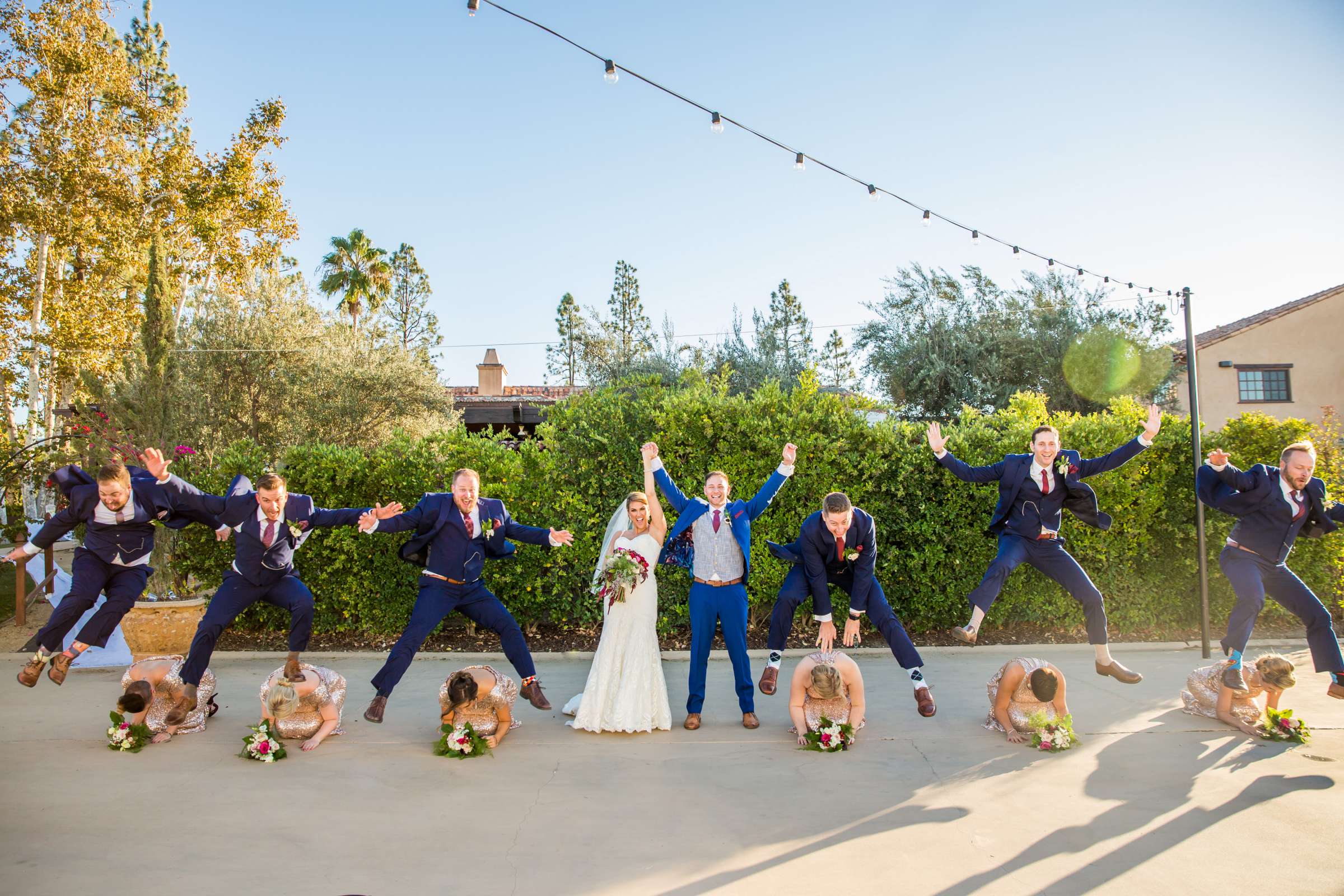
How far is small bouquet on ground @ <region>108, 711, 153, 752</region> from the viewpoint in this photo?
5.41 meters

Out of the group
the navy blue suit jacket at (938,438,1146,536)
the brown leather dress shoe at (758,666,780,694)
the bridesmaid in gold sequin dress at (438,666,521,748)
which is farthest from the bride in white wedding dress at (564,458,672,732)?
the navy blue suit jacket at (938,438,1146,536)

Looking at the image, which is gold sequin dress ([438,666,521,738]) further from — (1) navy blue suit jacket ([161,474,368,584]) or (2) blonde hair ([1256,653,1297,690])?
(2) blonde hair ([1256,653,1297,690])

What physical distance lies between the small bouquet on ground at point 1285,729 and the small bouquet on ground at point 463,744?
17.6 feet

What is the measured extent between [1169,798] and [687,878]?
2.89 metres

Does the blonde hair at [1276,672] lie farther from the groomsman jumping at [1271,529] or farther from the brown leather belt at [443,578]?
the brown leather belt at [443,578]

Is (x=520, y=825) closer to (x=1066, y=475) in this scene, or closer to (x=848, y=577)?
(x=848, y=577)

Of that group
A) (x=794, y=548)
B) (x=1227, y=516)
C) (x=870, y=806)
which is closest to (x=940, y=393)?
(x=1227, y=516)

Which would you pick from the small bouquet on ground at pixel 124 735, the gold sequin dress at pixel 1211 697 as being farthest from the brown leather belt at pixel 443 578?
the gold sequin dress at pixel 1211 697

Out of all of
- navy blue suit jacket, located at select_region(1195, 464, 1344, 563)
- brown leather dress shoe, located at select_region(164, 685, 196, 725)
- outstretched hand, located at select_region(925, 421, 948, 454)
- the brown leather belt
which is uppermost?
outstretched hand, located at select_region(925, 421, 948, 454)

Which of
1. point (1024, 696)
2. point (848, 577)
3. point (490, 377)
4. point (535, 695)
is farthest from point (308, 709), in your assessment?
point (490, 377)

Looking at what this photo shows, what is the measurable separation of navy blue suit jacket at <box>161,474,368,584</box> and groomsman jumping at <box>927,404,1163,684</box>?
4.99 m

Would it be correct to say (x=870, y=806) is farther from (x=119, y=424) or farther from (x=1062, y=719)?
(x=119, y=424)

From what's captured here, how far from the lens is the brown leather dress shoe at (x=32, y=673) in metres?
5.81

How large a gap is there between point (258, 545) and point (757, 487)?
183 inches
